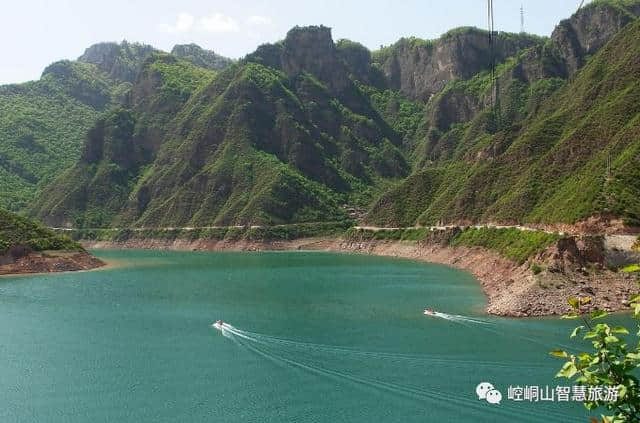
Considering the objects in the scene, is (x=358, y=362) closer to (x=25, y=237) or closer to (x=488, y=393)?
(x=488, y=393)

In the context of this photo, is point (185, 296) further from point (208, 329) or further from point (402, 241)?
point (402, 241)

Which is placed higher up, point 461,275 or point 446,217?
point 446,217

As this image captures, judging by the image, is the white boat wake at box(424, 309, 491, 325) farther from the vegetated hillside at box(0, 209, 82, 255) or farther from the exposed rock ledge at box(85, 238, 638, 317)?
the vegetated hillside at box(0, 209, 82, 255)

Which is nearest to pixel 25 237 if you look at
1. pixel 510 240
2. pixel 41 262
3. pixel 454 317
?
pixel 41 262

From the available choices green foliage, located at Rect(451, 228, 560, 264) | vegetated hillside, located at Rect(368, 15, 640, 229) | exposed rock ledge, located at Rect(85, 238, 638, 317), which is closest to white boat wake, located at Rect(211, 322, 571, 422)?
exposed rock ledge, located at Rect(85, 238, 638, 317)

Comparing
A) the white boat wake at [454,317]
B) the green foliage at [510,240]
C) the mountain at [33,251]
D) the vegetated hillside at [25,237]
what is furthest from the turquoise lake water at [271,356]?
the vegetated hillside at [25,237]

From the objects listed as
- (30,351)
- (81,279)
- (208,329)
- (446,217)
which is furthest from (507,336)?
(446,217)
